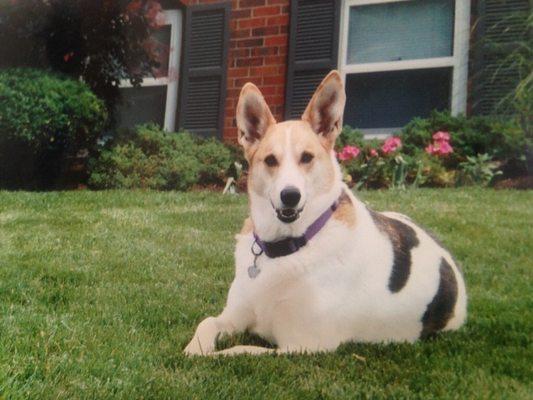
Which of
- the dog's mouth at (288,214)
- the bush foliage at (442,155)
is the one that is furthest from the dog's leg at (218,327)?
the bush foliage at (442,155)

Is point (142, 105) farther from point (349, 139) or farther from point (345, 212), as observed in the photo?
point (345, 212)

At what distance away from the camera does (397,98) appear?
962 cm

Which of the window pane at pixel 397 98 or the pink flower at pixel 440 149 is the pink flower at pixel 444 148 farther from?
the window pane at pixel 397 98

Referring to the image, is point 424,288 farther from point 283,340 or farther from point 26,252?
point 26,252

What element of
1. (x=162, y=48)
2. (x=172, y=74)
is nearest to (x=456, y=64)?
(x=162, y=48)

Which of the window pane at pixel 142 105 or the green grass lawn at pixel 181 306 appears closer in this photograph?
the green grass lawn at pixel 181 306

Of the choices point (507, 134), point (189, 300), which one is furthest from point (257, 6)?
point (189, 300)

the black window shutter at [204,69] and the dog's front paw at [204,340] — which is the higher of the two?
the black window shutter at [204,69]

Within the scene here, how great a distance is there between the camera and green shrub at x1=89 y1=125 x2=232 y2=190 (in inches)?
323

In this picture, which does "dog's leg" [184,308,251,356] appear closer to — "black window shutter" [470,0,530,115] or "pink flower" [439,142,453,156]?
"pink flower" [439,142,453,156]

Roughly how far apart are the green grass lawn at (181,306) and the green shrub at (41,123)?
1.06 metres

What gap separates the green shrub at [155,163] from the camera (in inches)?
323

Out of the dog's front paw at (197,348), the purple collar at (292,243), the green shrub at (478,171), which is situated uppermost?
the green shrub at (478,171)

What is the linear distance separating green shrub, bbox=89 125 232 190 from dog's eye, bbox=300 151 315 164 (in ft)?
17.6
